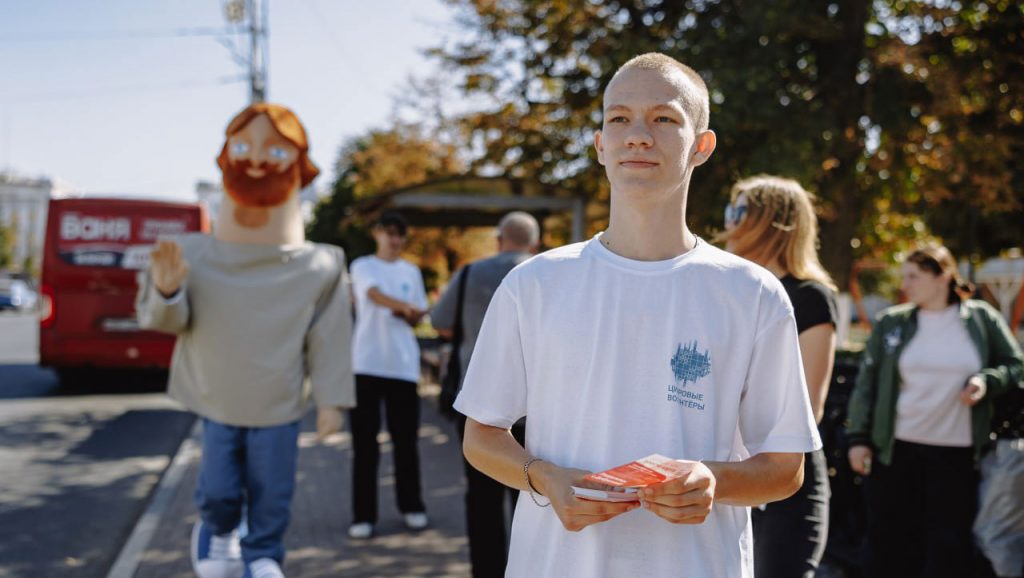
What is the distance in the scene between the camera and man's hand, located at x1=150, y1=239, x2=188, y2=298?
399 cm

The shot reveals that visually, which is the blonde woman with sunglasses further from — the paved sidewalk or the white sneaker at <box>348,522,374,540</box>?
the white sneaker at <box>348,522,374,540</box>

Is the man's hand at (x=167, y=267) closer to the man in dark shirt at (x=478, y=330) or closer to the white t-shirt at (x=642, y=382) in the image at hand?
the man in dark shirt at (x=478, y=330)

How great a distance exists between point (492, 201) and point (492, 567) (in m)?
7.63

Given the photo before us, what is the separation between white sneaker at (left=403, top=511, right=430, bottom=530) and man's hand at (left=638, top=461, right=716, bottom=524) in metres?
Answer: 4.53

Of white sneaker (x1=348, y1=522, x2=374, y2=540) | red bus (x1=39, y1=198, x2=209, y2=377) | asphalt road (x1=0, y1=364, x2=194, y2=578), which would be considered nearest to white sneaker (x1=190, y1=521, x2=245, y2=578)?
asphalt road (x1=0, y1=364, x2=194, y2=578)

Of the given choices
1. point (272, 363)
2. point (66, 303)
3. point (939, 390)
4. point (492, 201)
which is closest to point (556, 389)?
point (272, 363)

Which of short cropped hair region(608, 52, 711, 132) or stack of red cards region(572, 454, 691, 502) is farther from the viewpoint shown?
short cropped hair region(608, 52, 711, 132)

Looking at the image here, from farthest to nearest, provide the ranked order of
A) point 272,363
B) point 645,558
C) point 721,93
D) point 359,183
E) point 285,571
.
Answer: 1. point 359,183
2. point 721,93
3. point 285,571
4. point 272,363
5. point 645,558

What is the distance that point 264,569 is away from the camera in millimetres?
4055

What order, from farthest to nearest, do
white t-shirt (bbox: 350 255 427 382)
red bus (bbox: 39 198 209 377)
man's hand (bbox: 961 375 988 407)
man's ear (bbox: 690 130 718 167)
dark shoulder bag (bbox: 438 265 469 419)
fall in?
red bus (bbox: 39 198 209 377) < white t-shirt (bbox: 350 255 427 382) < dark shoulder bag (bbox: 438 265 469 419) < man's hand (bbox: 961 375 988 407) < man's ear (bbox: 690 130 718 167)

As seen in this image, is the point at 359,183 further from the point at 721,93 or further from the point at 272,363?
the point at 272,363

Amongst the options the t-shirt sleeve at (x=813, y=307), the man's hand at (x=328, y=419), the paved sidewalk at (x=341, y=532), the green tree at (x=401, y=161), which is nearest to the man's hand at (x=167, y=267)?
the man's hand at (x=328, y=419)

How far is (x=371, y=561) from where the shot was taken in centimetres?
532

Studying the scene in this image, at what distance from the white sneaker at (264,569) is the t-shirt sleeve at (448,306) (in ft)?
4.78
